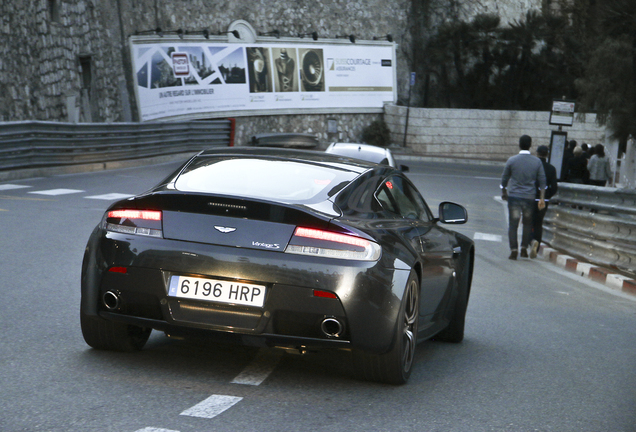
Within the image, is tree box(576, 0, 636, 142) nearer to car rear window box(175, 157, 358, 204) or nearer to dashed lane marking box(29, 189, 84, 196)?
dashed lane marking box(29, 189, 84, 196)

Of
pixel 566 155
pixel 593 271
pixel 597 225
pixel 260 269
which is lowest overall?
pixel 566 155

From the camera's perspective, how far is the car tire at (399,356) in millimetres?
4887

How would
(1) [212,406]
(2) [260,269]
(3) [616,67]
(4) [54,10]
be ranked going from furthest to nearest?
(4) [54,10] < (3) [616,67] < (2) [260,269] < (1) [212,406]

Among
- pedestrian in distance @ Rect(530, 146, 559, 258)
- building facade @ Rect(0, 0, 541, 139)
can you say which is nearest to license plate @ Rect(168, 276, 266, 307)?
pedestrian in distance @ Rect(530, 146, 559, 258)

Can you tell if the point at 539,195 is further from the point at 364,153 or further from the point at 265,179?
the point at 265,179

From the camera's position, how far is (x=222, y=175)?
5.30 m

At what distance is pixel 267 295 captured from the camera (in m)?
4.60

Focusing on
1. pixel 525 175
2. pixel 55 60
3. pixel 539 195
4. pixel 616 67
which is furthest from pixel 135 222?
pixel 55 60

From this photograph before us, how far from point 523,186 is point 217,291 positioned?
9469 millimetres

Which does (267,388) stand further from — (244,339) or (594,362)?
(594,362)

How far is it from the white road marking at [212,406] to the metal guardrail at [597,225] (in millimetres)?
8201

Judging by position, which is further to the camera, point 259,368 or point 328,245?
point 259,368

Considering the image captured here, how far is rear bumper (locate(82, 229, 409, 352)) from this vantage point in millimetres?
4586

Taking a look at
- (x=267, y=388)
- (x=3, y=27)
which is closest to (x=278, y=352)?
(x=267, y=388)
